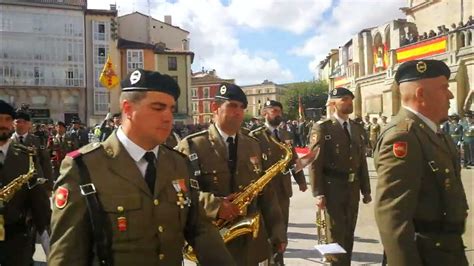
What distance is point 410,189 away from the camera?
10.5ft

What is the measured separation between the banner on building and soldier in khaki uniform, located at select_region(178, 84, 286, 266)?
80.7ft

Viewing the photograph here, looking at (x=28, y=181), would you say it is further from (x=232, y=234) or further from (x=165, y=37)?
(x=165, y=37)

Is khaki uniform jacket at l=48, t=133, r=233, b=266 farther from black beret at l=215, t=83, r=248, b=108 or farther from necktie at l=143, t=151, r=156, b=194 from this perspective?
black beret at l=215, t=83, r=248, b=108

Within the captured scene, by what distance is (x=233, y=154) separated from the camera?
4.57 meters

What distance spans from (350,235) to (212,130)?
2652mm

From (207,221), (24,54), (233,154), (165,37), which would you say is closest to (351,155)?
(233,154)

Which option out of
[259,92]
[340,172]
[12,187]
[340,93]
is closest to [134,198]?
[12,187]

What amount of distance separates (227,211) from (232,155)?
2.19ft

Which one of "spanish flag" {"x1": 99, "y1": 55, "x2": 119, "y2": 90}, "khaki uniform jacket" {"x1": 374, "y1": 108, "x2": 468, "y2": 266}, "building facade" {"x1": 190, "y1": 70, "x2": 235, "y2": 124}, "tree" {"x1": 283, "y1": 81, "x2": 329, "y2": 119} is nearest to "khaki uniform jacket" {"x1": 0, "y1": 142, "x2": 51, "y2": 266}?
"khaki uniform jacket" {"x1": 374, "y1": 108, "x2": 468, "y2": 266}

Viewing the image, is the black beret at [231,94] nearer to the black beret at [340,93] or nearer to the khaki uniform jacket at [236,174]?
the khaki uniform jacket at [236,174]

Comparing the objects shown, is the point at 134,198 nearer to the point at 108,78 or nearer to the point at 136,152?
the point at 136,152

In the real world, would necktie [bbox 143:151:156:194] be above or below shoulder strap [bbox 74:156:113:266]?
above

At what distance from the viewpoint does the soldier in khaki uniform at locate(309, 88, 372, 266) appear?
6.15 metres

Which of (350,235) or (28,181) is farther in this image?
(350,235)
